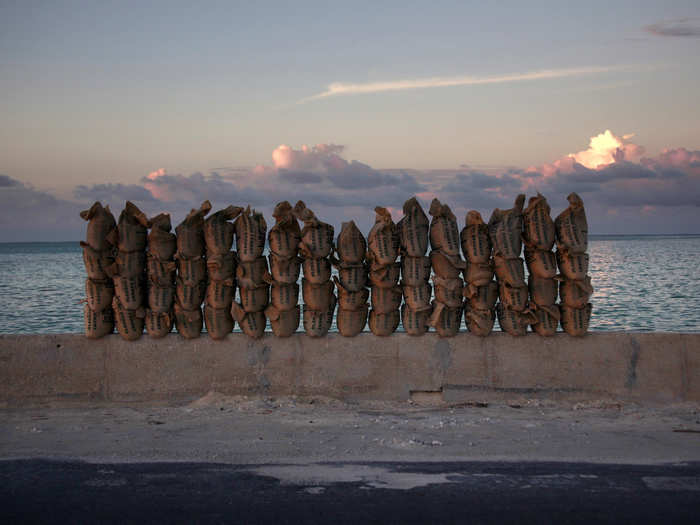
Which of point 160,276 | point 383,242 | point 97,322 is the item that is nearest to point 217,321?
point 160,276

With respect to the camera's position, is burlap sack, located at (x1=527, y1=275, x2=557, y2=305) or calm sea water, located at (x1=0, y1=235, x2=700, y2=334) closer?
burlap sack, located at (x1=527, y1=275, x2=557, y2=305)

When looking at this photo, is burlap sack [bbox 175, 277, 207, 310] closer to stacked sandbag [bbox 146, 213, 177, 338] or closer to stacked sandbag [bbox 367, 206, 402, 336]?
stacked sandbag [bbox 146, 213, 177, 338]

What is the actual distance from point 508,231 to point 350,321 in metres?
1.87

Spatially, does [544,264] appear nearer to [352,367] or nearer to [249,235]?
[352,367]

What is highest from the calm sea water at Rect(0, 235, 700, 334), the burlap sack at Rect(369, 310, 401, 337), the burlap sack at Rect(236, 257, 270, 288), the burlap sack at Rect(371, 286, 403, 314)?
the burlap sack at Rect(236, 257, 270, 288)

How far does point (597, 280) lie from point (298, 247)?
1312 inches

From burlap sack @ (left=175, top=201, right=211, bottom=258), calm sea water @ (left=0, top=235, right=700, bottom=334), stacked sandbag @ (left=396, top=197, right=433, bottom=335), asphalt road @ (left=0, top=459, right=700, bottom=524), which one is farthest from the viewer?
calm sea water @ (left=0, top=235, right=700, bottom=334)

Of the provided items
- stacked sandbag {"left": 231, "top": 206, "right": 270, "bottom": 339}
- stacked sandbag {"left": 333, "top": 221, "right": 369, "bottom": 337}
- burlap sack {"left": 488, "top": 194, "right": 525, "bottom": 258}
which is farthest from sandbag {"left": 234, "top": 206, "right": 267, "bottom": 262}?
burlap sack {"left": 488, "top": 194, "right": 525, "bottom": 258}

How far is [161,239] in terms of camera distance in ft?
23.7

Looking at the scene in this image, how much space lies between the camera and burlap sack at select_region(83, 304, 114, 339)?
7.23 meters

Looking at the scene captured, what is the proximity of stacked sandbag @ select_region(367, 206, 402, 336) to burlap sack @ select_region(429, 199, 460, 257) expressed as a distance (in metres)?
0.41

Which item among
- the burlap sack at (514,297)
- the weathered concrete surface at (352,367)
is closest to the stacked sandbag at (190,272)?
the weathered concrete surface at (352,367)

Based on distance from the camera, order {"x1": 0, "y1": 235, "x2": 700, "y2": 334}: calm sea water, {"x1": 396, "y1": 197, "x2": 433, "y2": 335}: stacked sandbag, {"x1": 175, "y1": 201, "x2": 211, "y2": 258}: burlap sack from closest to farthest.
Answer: {"x1": 175, "y1": 201, "x2": 211, "y2": 258}: burlap sack
{"x1": 396, "y1": 197, "x2": 433, "y2": 335}: stacked sandbag
{"x1": 0, "y1": 235, "x2": 700, "y2": 334}: calm sea water

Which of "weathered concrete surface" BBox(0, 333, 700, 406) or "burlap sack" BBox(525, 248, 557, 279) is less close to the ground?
"burlap sack" BBox(525, 248, 557, 279)
